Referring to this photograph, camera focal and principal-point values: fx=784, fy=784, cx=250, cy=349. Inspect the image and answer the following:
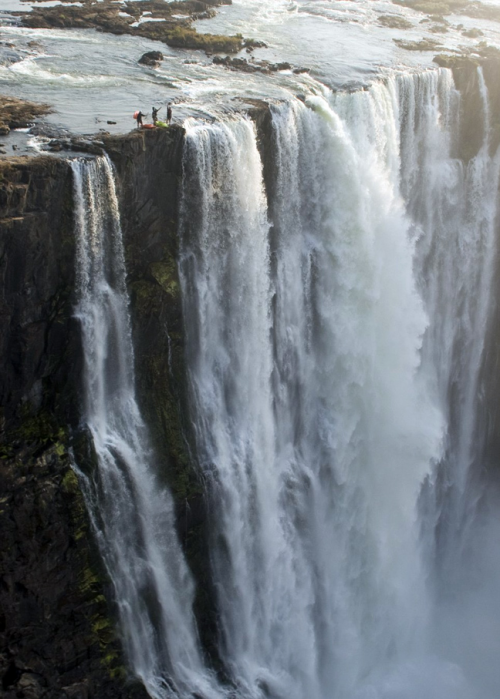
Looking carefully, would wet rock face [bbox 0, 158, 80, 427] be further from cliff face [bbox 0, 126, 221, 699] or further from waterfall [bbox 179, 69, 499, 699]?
waterfall [bbox 179, 69, 499, 699]

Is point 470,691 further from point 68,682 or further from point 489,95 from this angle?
point 489,95

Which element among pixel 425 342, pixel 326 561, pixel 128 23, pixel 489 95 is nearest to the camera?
pixel 326 561

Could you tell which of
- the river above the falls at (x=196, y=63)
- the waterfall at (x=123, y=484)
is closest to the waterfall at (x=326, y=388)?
the waterfall at (x=123, y=484)

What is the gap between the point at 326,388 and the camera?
2233 cm

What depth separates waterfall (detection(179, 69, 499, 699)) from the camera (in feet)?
65.1

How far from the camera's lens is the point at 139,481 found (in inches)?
730

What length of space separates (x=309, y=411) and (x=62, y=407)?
7.46 meters

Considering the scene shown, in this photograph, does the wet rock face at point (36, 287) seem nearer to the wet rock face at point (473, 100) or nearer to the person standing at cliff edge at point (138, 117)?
the person standing at cliff edge at point (138, 117)

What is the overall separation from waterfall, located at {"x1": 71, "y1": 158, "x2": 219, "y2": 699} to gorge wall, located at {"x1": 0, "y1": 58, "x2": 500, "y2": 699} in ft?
0.92

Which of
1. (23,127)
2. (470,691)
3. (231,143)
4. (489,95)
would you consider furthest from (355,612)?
(489,95)

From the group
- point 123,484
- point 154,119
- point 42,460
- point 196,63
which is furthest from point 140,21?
point 42,460

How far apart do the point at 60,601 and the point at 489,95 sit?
2252cm

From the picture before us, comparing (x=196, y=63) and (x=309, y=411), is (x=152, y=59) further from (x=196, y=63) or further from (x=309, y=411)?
(x=309, y=411)

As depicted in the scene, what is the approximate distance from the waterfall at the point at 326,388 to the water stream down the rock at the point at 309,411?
57 mm
